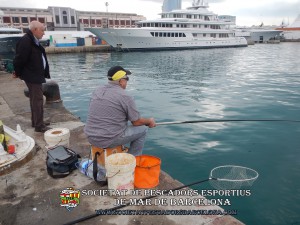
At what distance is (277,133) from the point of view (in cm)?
753

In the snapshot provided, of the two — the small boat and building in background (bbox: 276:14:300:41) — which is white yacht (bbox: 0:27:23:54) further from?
building in background (bbox: 276:14:300:41)

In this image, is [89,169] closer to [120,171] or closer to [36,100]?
[120,171]

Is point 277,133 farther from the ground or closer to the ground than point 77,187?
closer to the ground

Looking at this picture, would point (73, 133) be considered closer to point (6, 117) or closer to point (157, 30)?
point (6, 117)

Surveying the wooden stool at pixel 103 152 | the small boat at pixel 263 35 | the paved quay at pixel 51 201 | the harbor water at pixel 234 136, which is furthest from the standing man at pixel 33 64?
the small boat at pixel 263 35

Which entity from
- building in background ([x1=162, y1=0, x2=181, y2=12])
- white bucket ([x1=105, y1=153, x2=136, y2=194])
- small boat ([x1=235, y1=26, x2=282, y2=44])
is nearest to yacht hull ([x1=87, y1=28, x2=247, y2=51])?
building in background ([x1=162, y1=0, x2=181, y2=12])

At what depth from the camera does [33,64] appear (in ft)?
16.4

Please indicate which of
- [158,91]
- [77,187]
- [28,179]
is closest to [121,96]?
[77,187]

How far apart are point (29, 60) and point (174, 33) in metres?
41.5

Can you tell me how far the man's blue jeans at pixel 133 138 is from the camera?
12.1ft

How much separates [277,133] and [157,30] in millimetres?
37528

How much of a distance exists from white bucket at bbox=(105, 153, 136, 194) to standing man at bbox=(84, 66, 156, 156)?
12.7 inches

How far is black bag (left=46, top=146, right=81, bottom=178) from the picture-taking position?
12.1 feet

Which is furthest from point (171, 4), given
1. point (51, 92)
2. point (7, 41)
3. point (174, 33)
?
point (51, 92)
